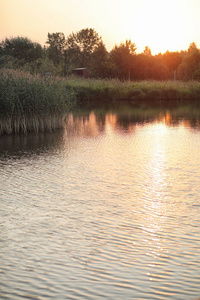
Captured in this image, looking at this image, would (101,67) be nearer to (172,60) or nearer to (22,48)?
(22,48)

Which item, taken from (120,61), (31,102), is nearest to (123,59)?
(120,61)

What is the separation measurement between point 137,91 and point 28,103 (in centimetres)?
2920

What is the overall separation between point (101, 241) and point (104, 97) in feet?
132

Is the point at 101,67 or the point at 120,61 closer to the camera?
the point at 101,67

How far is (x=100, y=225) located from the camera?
19.8ft

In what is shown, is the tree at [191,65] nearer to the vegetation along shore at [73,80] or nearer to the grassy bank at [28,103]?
the vegetation along shore at [73,80]

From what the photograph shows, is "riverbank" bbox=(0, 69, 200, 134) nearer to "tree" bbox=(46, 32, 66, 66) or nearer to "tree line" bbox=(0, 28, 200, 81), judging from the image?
"tree line" bbox=(0, 28, 200, 81)

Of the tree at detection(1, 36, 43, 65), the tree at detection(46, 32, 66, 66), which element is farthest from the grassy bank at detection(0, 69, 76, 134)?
the tree at detection(46, 32, 66, 66)

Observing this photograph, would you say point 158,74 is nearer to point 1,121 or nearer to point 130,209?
point 1,121

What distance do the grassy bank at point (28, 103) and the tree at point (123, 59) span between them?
162 ft

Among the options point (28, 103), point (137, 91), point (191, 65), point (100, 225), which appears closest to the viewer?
point (100, 225)

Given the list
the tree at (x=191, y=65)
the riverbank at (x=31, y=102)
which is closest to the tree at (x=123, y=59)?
the tree at (x=191, y=65)

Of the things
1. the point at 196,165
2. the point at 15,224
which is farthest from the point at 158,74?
the point at 15,224

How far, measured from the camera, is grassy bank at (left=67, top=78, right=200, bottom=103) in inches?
1753
